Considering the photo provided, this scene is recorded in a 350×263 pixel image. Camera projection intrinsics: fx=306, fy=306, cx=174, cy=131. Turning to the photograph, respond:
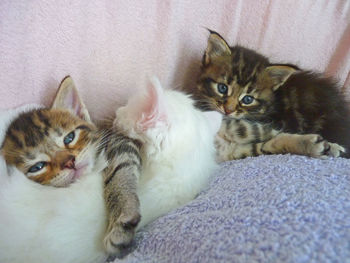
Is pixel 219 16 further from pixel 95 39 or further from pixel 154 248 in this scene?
pixel 154 248

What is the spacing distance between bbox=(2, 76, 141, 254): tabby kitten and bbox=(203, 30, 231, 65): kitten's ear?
1.97 feet

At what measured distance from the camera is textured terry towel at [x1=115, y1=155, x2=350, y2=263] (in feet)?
1.77

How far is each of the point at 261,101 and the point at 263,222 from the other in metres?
0.84

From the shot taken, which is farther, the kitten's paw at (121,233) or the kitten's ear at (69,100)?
the kitten's ear at (69,100)

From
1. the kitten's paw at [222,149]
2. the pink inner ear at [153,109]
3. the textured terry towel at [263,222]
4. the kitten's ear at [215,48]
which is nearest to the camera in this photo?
the textured terry towel at [263,222]

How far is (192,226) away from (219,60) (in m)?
0.89

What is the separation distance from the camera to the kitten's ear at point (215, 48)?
130 cm

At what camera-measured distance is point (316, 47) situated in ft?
4.96

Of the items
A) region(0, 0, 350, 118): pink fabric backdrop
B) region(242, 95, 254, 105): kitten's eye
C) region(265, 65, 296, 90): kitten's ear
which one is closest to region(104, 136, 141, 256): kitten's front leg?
region(0, 0, 350, 118): pink fabric backdrop

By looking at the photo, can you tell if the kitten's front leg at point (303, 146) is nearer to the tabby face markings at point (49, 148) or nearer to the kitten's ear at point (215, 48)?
the kitten's ear at point (215, 48)

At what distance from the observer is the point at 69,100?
1050 mm

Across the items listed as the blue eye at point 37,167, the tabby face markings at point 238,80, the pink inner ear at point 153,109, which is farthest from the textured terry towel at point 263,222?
the tabby face markings at point 238,80

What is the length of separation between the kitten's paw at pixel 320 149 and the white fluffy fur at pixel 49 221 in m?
0.70

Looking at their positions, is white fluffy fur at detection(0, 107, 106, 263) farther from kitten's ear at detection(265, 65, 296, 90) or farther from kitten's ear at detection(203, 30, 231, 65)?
kitten's ear at detection(265, 65, 296, 90)
